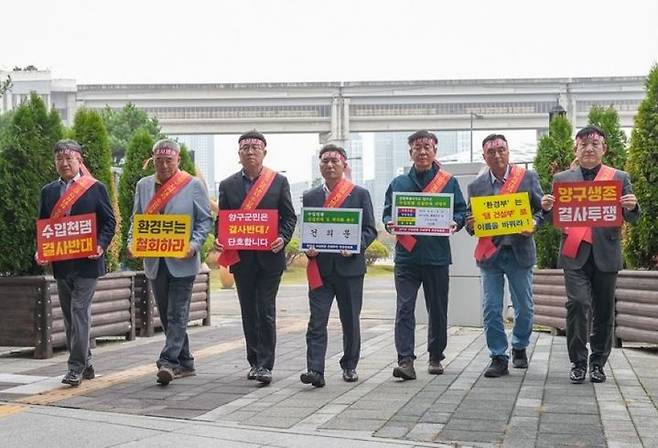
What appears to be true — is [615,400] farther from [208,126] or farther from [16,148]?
[208,126]

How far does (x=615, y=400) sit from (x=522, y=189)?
1937 mm

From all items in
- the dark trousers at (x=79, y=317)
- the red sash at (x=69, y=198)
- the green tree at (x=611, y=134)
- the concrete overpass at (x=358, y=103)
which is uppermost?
the concrete overpass at (x=358, y=103)

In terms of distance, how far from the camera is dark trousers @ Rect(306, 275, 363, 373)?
6711mm

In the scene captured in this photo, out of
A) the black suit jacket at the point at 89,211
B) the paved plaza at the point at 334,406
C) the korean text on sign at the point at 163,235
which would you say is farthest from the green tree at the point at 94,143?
the korean text on sign at the point at 163,235

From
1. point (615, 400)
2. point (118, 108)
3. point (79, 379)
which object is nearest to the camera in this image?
point (615, 400)

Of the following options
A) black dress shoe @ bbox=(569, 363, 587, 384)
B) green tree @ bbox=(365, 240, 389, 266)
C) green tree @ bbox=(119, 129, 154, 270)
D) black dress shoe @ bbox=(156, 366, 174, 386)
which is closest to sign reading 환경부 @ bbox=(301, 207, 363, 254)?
black dress shoe @ bbox=(156, 366, 174, 386)

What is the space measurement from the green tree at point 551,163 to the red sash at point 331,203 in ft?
14.5

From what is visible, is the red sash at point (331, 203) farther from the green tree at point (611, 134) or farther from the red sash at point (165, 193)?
the green tree at point (611, 134)

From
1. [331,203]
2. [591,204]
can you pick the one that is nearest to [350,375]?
[331,203]

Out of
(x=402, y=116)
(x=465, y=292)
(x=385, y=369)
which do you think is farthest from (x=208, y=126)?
(x=385, y=369)

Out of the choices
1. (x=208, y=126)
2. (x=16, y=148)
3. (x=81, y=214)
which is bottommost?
(x=81, y=214)

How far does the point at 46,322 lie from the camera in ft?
28.8

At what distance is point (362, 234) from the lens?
271 inches

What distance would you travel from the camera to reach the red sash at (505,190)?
23.1 feet
